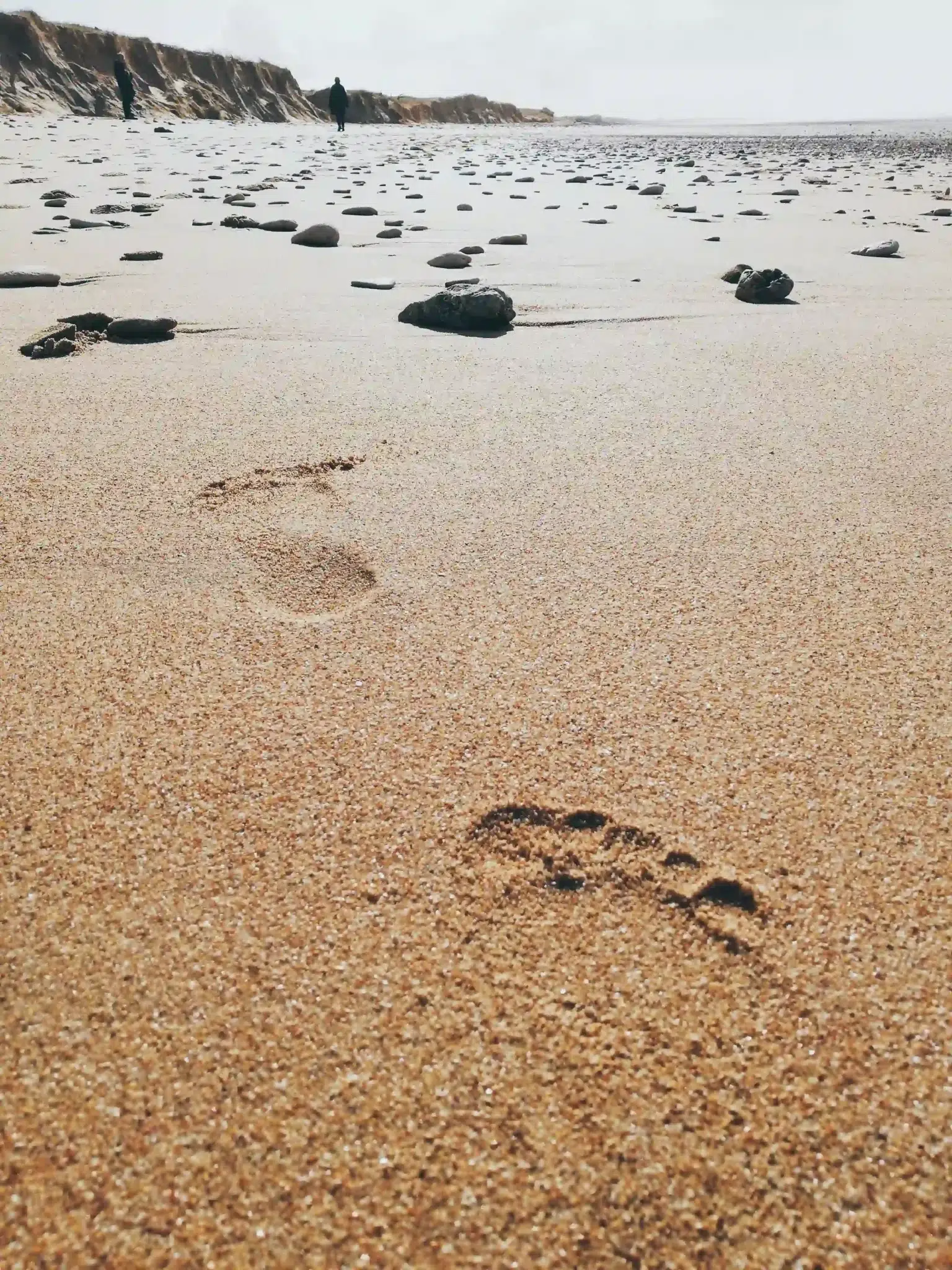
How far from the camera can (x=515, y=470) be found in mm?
1717

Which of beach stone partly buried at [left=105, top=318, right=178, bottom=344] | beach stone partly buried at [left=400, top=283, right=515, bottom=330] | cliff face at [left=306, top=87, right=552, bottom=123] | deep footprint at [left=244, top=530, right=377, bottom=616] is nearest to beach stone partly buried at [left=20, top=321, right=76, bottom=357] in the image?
beach stone partly buried at [left=105, top=318, right=178, bottom=344]

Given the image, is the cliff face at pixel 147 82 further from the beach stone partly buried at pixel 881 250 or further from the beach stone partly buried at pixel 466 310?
the beach stone partly buried at pixel 466 310

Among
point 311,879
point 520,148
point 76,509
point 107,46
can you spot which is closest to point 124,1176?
point 311,879

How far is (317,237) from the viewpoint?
174 inches

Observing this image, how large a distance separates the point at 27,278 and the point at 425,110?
4706 centimetres

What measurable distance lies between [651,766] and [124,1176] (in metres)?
0.65

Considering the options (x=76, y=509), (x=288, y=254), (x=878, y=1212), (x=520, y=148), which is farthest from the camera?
(x=520, y=148)

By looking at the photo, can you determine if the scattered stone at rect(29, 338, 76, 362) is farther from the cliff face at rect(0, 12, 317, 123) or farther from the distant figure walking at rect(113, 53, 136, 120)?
the cliff face at rect(0, 12, 317, 123)

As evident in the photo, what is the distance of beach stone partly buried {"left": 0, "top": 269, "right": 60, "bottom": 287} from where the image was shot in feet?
10.2

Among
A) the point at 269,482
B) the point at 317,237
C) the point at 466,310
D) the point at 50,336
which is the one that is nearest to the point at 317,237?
the point at 317,237

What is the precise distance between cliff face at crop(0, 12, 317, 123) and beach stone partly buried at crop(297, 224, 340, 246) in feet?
60.5

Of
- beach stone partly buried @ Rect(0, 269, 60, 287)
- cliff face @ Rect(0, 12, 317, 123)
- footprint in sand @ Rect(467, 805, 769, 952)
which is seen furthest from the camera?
cliff face @ Rect(0, 12, 317, 123)

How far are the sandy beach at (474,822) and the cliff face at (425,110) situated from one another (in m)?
38.7

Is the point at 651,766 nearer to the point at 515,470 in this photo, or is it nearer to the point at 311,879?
the point at 311,879
